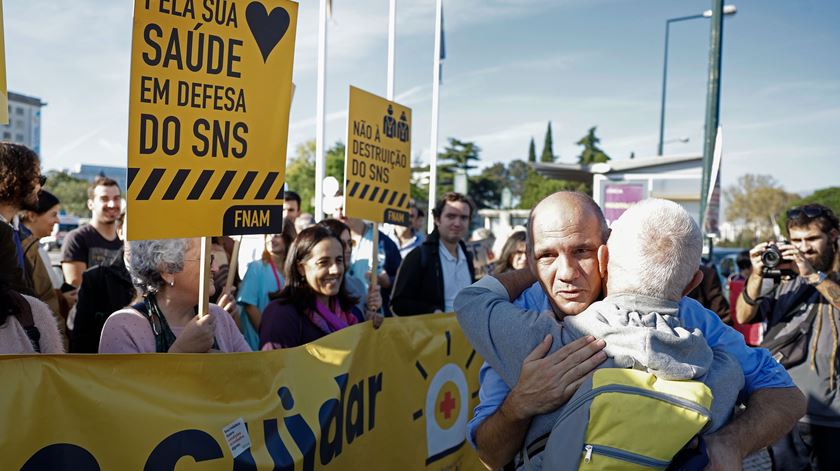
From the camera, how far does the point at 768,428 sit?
6.93 feet

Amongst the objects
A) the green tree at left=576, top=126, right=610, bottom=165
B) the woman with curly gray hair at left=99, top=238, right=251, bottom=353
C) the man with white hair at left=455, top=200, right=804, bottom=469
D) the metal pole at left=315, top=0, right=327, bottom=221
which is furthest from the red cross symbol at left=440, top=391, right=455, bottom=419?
the green tree at left=576, top=126, right=610, bottom=165

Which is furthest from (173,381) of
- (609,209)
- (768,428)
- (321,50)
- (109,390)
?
(609,209)

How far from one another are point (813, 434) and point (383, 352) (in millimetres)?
2569

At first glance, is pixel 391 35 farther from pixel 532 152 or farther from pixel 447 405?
pixel 532 152

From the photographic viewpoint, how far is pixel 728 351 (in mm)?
2188

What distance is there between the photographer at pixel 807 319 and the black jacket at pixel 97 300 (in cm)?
376

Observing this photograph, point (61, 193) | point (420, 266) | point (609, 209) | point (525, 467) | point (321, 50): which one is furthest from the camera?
point (61, 193)

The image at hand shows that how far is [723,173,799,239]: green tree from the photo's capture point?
60938 mm

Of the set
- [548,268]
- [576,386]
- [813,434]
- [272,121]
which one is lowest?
[813,434]

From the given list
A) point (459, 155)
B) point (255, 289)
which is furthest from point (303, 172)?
point (255, 289)

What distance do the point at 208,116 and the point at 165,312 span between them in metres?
0.89

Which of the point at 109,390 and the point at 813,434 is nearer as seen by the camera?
the point at 109,390

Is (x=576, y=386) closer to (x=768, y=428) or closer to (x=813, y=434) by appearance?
(x=768, y=428)

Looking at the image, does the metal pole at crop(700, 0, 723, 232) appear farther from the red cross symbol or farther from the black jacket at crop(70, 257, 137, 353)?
the black jacket at crop(70, 257, 137, 353)
